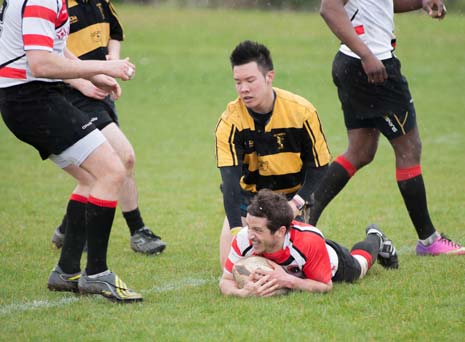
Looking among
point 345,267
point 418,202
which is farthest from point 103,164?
point 418,202

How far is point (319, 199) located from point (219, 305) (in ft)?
6.52

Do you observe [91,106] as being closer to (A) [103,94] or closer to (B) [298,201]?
(A) [103,94]

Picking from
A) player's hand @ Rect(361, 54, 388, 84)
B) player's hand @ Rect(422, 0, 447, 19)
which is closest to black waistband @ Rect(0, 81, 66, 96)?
player's hand @ Rect(361, 54, 388, 84)

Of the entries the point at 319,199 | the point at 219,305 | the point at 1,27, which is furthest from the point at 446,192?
the point at 1,27

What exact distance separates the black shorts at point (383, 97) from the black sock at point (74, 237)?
89.6 inches

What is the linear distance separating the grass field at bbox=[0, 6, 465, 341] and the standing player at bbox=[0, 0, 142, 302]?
370 mm

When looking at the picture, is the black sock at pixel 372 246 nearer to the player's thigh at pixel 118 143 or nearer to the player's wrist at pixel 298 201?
the player's wrist at pixel 298 201

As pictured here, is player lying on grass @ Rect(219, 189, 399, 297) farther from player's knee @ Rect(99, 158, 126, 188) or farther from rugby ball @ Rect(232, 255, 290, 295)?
player's knee @ Rect(99, 158, 126, 188)

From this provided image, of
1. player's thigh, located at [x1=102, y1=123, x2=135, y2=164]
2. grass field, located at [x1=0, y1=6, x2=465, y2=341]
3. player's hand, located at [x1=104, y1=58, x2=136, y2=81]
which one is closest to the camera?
grass field, located at [x1=0, y1=6, x2=465, y2=341]

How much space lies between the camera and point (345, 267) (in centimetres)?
568

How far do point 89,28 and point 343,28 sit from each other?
2241 millimetres

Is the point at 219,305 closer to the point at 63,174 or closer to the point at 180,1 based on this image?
→ the point at 63,174

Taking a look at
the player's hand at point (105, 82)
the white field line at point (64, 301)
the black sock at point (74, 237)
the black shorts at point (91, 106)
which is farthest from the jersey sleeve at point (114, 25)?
the white field line at point (64, 301)

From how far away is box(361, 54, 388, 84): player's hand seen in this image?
6.14 m
